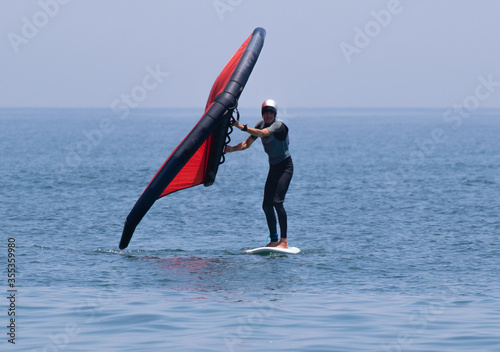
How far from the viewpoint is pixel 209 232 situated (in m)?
17.5

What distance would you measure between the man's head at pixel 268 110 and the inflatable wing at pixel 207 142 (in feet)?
2.45

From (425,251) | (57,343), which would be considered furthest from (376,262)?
(57,343)

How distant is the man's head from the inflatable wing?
0.75 metres

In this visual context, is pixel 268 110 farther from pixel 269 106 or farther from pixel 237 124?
pixel 237 124

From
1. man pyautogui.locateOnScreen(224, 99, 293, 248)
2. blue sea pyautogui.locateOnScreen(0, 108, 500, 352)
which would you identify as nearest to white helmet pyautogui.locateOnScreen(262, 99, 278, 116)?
man pyautogui.locateOnScreen(224, 99, 293, 248)

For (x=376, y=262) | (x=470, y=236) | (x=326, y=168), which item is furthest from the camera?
(x=326, y=168)

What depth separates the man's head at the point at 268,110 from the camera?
45.1 feet

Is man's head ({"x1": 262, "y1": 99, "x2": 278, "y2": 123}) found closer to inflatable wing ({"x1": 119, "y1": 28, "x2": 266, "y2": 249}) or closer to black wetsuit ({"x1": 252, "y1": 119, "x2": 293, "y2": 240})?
black wetsuit ({"x1": 252, "y1": 119, "x2": 293, "y2": 240})

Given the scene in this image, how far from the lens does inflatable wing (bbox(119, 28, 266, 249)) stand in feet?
41.0

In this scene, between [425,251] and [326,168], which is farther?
[326,168]

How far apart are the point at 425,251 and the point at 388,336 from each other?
599 centimetres

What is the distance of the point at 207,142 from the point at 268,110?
3.93 ft

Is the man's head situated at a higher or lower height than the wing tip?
higher

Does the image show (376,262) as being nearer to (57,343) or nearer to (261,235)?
(261,235)
